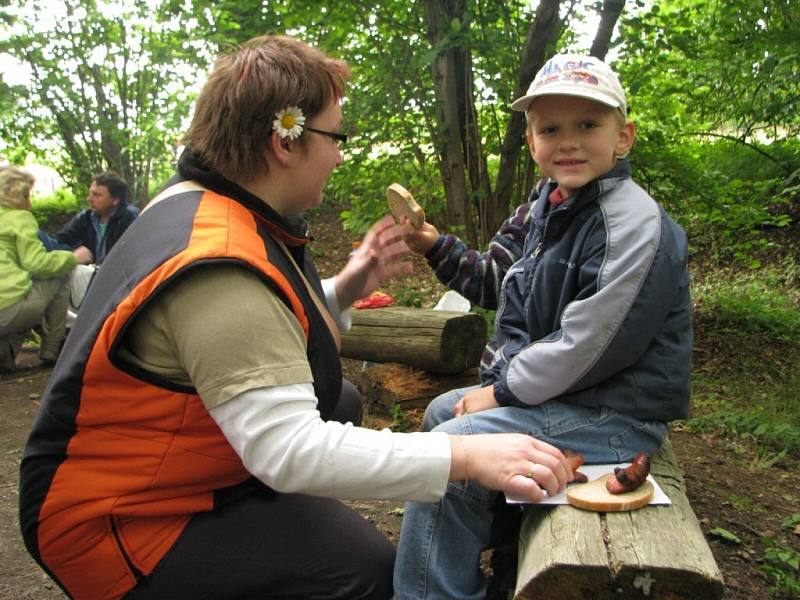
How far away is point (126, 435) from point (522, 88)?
398 cm

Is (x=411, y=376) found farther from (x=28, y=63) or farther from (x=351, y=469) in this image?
(x=28, y=63)

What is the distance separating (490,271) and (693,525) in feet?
4.80

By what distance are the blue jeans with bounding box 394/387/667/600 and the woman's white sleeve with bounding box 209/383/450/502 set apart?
13.4 inches

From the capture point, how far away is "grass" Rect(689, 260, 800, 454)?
430cm

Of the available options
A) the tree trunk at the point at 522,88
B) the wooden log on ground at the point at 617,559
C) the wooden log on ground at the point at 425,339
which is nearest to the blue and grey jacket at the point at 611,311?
the wooden log on ground at the point at 617,559

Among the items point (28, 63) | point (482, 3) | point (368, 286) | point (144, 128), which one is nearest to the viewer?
point (368, 286)

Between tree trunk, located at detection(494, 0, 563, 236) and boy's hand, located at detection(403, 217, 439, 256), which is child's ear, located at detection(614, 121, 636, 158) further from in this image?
tree trunk, located at detection(494, 0, 563, 236)

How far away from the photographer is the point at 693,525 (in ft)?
5.84

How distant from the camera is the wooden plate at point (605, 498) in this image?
1798 mm

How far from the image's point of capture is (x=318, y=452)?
Answer: 161 centimetres

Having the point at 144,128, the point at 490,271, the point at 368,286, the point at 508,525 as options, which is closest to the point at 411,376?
the point at 490,271

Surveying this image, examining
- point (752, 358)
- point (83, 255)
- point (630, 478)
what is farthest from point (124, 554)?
point (83, 255)

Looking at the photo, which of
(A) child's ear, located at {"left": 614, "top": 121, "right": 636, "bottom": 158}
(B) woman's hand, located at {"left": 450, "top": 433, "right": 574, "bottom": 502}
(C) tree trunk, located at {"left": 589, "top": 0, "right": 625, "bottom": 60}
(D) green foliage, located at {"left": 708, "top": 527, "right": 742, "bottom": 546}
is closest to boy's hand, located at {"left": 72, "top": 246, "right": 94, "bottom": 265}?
(C) tree trunk, located at {"left": 589, "top": 0, "right": 625, "bottom": 60}

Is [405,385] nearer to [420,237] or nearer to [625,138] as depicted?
[420,237]
